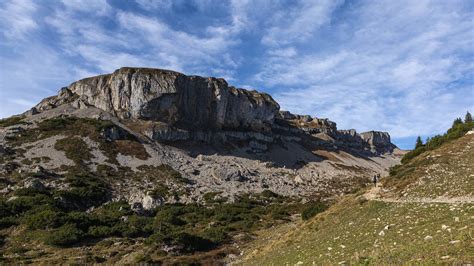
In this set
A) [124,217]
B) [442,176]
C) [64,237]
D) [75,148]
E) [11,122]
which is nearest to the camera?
[442,176]

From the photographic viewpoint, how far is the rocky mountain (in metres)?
66.6

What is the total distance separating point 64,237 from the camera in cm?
4119

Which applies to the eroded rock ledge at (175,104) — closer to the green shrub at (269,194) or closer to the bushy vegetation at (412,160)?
the green shrub at (269,194)

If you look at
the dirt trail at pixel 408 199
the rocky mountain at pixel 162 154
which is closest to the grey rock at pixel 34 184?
the rocky mountain at pixel 162 154

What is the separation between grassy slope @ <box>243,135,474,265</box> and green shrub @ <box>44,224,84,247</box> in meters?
23.0

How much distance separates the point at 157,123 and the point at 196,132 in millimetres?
12537

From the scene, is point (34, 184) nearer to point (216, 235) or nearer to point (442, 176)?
point (216, 235)

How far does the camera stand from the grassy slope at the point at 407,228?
1173cm

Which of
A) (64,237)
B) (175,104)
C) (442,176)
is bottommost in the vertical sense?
(64,237)

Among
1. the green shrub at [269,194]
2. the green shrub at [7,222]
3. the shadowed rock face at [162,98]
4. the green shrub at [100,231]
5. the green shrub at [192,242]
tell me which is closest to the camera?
the green shrub at [192,242]

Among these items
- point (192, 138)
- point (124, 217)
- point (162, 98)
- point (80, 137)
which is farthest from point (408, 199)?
point (162, 98)

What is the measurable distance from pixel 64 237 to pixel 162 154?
60.7 meters

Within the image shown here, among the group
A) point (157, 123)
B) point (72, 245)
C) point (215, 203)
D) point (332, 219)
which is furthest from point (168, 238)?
point (157, 123)

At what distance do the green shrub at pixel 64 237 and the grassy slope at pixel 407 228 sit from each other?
23.0 meters
